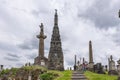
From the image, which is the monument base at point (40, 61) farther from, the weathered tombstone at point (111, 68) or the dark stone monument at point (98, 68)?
the weathered tombstone at point (111, 68)

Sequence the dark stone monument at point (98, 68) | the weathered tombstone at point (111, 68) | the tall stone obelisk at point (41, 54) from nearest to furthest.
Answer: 1. the weathered tombstone at point (111, 68)
2. the dark stone monument at point (98, 68)
3. the tall stone obelisk at point (41, 54)

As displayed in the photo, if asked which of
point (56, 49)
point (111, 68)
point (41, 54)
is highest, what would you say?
point (56, 49)

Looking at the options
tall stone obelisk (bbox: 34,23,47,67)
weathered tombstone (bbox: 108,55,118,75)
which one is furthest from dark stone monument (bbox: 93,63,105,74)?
tall stone obelisk (bbox: 34,23,47,67)

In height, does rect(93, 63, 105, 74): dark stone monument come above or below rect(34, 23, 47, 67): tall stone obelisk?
below

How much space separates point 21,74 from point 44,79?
A: 989 cm

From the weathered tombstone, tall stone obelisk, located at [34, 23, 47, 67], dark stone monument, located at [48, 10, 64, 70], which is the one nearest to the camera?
the weathered tombstone

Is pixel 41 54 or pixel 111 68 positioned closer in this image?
pixel 111 68

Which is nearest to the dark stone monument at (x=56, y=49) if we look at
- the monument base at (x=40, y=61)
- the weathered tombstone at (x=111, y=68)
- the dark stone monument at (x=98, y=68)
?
the monument base at (x=40, y=61)

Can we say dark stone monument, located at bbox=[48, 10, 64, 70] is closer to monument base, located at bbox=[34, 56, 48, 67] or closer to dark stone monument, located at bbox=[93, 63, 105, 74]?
monument base, located at bbox=[34, 56, 48, 67]

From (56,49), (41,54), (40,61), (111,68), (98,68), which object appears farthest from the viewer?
(56,49)

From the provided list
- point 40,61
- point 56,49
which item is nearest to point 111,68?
point 40,61

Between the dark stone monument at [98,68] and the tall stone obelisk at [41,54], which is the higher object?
the tall stone obelisk at [41,54]

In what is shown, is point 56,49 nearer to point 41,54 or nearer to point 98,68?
point 41,54

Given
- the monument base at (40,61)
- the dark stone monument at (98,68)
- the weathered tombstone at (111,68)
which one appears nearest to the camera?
the weathered tombstone at (111,68)
